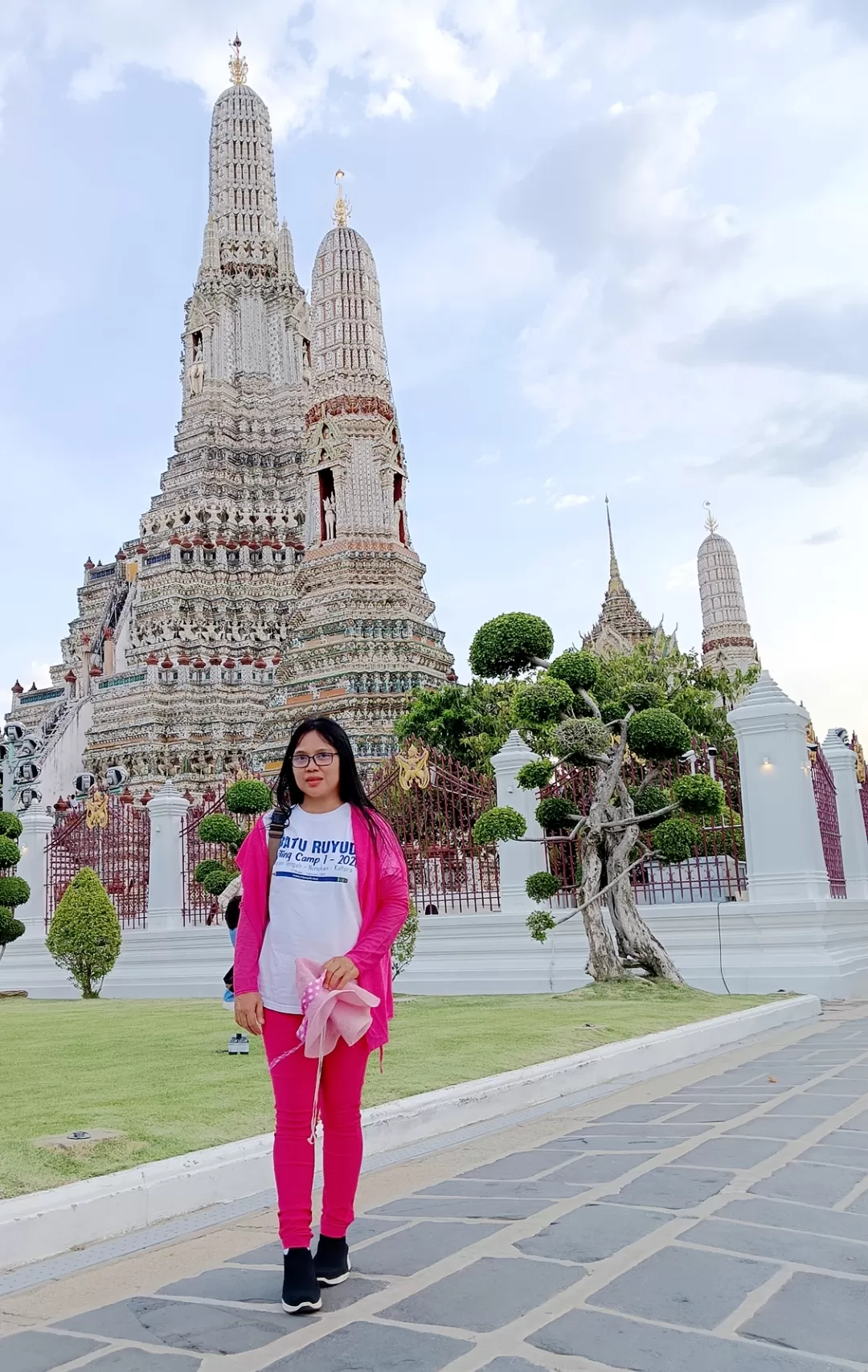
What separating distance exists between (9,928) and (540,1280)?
14208mm

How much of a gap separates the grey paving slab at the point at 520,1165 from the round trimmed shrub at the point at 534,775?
21.9 feet

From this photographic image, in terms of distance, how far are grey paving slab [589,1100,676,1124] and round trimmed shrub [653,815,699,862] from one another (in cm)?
524

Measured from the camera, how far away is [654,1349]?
2.46 m

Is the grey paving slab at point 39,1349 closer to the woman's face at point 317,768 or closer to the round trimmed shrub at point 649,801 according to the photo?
the woman's face at point 317,768

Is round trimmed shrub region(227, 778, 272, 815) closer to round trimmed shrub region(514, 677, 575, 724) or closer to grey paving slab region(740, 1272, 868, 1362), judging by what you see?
round trimmed shrub region(514, 677, 575, 724)

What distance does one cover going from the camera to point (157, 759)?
1409 inches

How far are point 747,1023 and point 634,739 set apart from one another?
3.20 metres

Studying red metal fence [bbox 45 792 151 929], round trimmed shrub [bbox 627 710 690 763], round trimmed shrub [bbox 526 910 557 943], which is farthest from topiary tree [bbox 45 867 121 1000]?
round trimmed shrub [bbox 627 710 690 763]

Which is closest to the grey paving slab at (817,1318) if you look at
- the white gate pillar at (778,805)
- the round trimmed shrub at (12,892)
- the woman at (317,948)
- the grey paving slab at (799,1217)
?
the grey paving slab at (799,1217)

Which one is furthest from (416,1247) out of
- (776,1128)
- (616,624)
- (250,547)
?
(616,624)

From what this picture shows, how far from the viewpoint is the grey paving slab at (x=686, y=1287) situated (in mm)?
2660

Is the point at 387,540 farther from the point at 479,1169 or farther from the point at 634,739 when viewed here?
the point at 479,1169

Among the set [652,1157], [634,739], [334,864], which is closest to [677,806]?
[634,739]

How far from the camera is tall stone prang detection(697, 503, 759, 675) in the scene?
49.0m
